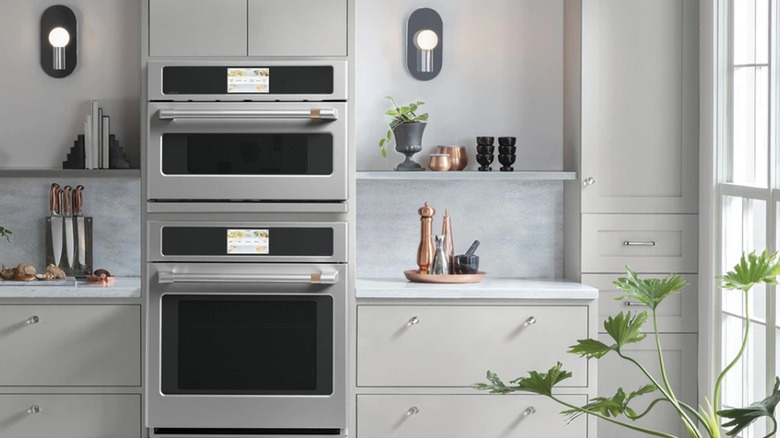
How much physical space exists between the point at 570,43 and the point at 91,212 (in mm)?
2066

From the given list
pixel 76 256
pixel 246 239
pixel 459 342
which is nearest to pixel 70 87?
pixel 76 256

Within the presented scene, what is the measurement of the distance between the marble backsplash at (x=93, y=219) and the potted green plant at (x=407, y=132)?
3.59 feet

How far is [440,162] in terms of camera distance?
3.76m

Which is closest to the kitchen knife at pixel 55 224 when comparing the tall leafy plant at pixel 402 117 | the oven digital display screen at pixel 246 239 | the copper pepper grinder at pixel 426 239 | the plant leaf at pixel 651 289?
the oven digital display screen at pixel 246 239

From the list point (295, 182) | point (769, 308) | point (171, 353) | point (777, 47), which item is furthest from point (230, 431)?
point (777, 47)

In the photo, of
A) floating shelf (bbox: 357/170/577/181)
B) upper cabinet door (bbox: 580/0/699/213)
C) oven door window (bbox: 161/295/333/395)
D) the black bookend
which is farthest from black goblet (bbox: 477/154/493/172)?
the black bookend

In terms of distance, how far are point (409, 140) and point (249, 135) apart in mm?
659

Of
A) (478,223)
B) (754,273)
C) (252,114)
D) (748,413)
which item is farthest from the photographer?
(478,223)

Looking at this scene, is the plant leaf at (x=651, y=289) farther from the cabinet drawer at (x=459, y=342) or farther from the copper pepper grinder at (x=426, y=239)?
the copper pepper grinder at (x=426, y=239)

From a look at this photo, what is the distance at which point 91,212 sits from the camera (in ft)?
12.9

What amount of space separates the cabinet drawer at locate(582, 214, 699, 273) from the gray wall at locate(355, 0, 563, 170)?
40cm

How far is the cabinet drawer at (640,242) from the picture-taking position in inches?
144

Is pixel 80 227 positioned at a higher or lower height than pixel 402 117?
lower

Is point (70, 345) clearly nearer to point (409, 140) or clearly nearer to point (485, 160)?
point (409, 140)
